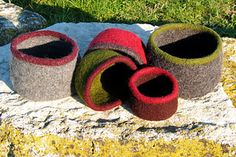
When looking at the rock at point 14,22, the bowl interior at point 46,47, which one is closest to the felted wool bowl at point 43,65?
the bowl interior at point 46,47

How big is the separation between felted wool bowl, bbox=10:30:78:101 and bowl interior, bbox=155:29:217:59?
1.29 ft

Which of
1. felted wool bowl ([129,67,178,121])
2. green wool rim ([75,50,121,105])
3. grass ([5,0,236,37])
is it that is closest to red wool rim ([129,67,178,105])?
felted wool bowl ([129,67,178,121])

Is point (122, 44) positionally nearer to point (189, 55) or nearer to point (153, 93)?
point (153, 93)

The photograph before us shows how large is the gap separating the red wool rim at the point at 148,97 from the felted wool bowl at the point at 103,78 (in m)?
0.06

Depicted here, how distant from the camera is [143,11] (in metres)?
3.74

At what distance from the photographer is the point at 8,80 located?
88.0 inches

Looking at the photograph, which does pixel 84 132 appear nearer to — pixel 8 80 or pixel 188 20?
pixel 8 80

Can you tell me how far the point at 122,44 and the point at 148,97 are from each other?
11.4 inches

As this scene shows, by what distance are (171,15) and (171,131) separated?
72.3 inches


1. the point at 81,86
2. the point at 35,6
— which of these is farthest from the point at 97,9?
the point at 81,86

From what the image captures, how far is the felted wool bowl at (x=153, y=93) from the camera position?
1887 millimetres

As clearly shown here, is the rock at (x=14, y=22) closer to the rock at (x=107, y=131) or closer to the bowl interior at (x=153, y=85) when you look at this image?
the rock at (x=107, y=131)

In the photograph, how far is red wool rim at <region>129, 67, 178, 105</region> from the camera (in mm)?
1875

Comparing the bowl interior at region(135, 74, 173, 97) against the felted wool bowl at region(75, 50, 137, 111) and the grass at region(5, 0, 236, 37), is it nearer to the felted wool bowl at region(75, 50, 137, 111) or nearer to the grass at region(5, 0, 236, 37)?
the felted wool bowl at region(75, 50, 137, 111)
